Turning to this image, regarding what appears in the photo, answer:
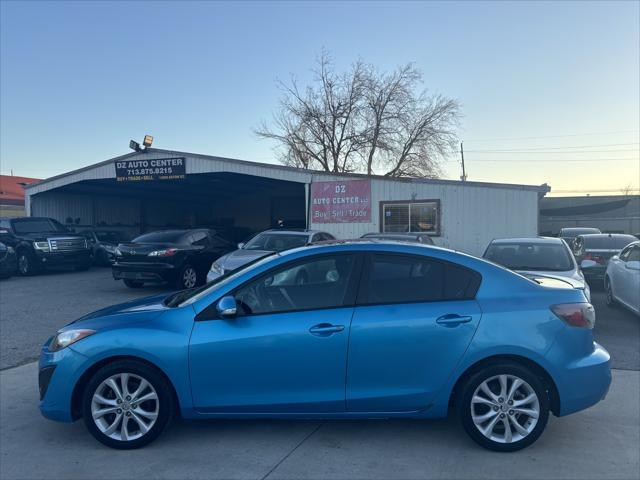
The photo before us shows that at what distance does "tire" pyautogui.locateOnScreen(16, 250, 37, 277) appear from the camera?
15.9 metres

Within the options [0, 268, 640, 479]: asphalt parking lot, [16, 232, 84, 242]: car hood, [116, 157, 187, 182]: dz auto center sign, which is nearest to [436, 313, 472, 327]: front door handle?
[0, 268, 640, 479]: asphalt parking lot

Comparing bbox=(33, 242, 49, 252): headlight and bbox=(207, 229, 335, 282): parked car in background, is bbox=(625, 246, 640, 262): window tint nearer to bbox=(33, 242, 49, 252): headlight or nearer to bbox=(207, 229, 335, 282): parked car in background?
bbox=(207, 229, 335, 282): parked car in background

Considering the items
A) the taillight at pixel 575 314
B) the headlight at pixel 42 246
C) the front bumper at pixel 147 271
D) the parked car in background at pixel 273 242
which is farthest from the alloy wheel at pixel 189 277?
the taillight at pixel 575 314

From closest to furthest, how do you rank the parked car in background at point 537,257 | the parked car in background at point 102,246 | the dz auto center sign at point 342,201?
the parked car in background at point 537,257
the dz auto center sign at point 342,201
the parked car in background at point 102,246

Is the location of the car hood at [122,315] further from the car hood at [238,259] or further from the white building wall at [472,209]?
the white building wall at [472,209]

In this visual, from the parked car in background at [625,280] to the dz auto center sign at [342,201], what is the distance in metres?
8.04

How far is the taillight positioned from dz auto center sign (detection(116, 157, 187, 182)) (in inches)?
627

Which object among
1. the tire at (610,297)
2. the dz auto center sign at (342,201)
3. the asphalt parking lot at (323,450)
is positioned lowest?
the asphalt parking lot at (323,450)

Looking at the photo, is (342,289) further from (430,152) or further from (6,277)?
(430,152)

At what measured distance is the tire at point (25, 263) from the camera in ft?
52.2

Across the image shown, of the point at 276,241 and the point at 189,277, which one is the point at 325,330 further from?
the point at 189,277

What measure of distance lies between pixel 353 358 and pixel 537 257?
5682mm

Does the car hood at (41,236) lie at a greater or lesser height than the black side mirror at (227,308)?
greater

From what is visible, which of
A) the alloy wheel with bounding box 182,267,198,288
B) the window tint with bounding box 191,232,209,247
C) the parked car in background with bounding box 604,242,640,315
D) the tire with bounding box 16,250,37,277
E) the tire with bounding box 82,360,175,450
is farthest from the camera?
the tire with bounding box 16,250,37,277
